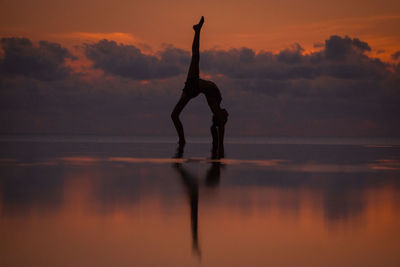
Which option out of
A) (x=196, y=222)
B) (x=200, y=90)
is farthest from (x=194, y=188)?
(x=200, y=90)

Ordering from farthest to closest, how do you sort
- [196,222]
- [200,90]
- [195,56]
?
1. [200,90]
2. [195,56]
3. [196,222]

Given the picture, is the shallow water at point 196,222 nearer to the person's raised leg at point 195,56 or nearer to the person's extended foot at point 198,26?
the person's raised leg at point 195,56

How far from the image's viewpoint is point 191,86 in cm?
2331

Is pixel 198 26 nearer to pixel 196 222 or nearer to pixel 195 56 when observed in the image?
pixel 195 56

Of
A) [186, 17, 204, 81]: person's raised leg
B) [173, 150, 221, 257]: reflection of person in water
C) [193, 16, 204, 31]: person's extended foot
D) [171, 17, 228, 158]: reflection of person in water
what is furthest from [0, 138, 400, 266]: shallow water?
[193, 16, 204, 31]: person's extended foot

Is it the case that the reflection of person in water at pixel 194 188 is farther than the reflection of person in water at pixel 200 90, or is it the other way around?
the reflection of person in water at pixel 200 90

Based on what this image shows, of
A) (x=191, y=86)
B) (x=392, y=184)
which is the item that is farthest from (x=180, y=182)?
(x=191, y=86)

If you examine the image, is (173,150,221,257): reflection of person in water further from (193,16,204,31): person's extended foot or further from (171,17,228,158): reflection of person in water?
(193,16,204,31): person's extended foot

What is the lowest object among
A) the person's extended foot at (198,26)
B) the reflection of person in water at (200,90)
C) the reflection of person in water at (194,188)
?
the reflection of person in water at (194,188)

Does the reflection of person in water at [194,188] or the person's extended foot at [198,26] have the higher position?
the person's extended foot at [198,26]

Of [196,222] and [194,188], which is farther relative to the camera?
[194,188]

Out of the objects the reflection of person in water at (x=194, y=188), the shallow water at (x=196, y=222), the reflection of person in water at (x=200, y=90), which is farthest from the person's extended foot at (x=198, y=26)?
the shallow water at (x=196, y=222)

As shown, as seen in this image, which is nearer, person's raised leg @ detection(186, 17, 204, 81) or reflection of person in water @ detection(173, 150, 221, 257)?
reflection of person in water @ detection(173, 150, 221, 257)

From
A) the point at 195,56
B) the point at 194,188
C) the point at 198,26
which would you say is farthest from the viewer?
the point at 195,56
